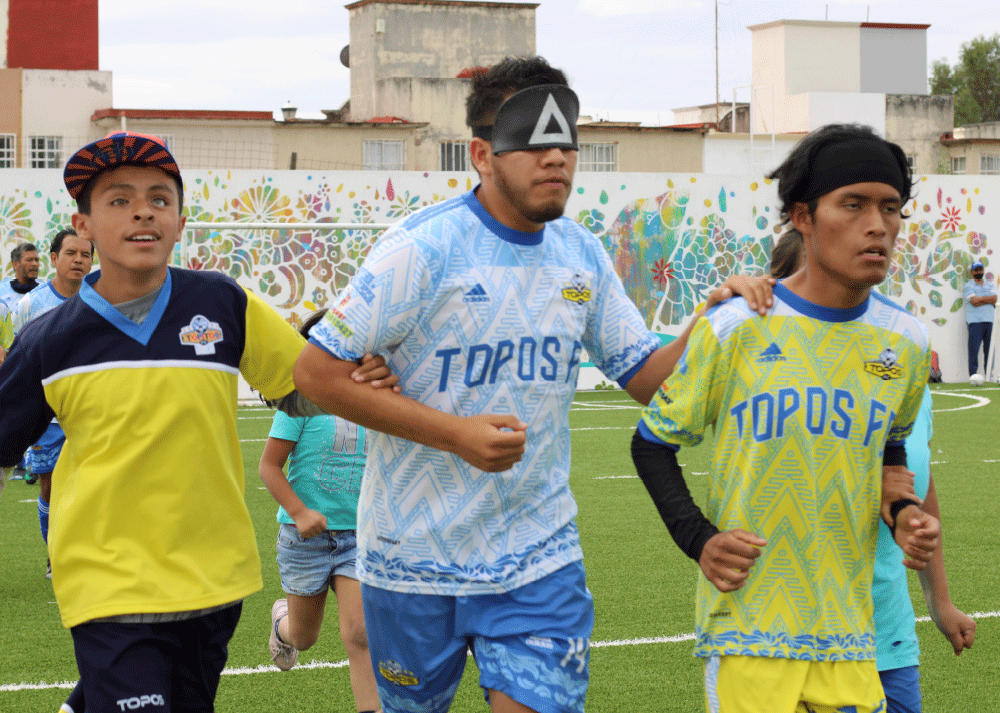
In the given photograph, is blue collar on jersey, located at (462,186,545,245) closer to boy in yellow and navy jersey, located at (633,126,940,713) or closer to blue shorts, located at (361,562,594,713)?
boy in yellow and navy jersey, located at (633,126,940,713)

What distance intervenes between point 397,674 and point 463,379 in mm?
804

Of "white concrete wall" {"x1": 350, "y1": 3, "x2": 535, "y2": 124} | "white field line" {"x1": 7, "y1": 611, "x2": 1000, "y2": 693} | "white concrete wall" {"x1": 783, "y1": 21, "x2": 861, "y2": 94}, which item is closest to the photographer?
"white field line" {"x1": 7, "y1": 611, "x2": 1000, "y2": 693}

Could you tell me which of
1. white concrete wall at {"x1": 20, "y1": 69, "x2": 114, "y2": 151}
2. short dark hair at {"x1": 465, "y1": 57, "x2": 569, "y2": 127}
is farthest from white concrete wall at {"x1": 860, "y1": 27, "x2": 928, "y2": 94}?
short dark hair at {"x1": 465, "y1": 57, "x2": 569, "y2": 127}

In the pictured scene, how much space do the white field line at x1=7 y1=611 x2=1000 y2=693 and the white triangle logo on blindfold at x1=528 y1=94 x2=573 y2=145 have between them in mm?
3481

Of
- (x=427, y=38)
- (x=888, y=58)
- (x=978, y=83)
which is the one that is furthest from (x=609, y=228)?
(x=978, y=83)

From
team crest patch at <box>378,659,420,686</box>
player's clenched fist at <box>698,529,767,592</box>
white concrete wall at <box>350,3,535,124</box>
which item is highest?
white concrete wall at <box>350,3,535,124</box>

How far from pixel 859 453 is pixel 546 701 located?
973 millimetres

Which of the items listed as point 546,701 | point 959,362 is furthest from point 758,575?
point 959,362

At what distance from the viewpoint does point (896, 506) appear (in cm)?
307

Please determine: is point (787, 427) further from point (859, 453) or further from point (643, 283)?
point (643, 283)

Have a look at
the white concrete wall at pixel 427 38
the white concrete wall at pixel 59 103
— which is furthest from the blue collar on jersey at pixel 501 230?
the white concrete wall at pixel 427 38

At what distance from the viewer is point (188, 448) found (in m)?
3.35

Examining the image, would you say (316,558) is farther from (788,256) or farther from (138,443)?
(788,256)

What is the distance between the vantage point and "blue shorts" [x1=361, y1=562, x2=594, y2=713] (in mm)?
3209
